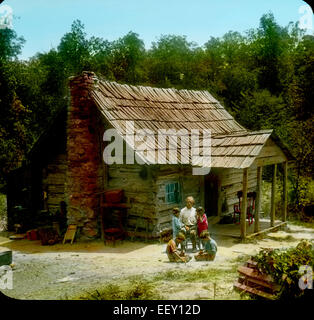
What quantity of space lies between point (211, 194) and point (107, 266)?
7.13 meters

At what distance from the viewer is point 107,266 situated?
9.83m

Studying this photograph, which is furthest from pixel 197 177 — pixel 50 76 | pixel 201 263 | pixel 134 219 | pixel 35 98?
pixel 50 76

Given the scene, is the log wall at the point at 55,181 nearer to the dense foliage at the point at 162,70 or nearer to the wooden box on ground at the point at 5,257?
the wooden box on ground at the point at 5,257

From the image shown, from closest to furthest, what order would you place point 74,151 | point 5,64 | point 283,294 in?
point 283,294, point 74,151, point 5,64

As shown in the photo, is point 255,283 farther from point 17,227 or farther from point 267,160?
point 17,227

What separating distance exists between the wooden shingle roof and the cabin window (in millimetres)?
1175

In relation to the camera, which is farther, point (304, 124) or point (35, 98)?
point (35, 98)

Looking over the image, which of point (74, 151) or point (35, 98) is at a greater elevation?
point (35, 98)

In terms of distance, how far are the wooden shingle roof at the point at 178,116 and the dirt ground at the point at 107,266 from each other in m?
3.00

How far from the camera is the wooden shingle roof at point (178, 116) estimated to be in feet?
41.3

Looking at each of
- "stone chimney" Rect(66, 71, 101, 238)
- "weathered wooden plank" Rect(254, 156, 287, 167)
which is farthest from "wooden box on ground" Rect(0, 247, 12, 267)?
"weathered wooden plank" Rect(254, 156, 287, 167)

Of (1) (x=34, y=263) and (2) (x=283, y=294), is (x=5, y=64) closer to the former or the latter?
(1) (x=34, y=263)
